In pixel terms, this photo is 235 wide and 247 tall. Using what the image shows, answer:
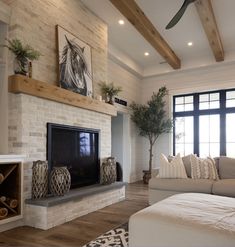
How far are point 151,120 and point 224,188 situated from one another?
12.1 ft

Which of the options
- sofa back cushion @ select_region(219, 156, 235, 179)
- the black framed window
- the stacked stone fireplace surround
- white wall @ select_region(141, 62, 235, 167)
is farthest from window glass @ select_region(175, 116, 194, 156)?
the stacked stone fireplace surround

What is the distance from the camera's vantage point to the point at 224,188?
392cm

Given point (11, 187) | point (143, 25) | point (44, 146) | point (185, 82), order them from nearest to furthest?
point (11, 187) → point (44, 146) → point (143, 25) → point (185, 82)

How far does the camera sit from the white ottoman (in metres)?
1.89

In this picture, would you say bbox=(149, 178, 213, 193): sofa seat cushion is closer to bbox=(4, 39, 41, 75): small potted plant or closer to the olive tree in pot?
bbox=(4, 39, 41, 75): small potted plant

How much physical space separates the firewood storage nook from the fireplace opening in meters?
0.58

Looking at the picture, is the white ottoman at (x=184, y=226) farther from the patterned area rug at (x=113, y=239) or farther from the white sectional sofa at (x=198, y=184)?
the white sectional sofa at (x=198, y=184)

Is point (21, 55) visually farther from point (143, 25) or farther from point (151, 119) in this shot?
point (151, 119)

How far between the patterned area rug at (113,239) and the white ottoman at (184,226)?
46 cm

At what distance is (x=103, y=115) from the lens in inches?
205

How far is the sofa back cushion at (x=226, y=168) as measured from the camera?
443cm

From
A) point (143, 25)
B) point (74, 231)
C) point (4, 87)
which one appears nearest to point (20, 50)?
point (4, 87)

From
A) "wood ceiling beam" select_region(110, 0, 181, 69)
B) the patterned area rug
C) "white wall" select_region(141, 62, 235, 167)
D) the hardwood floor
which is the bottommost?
the hardwood floor

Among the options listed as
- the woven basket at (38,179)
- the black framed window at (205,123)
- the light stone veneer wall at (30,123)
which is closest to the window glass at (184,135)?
the black framed window at (205,123)
